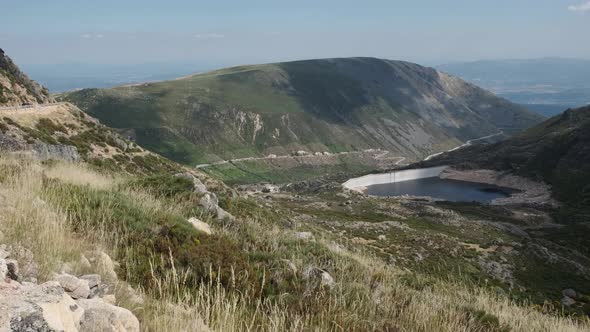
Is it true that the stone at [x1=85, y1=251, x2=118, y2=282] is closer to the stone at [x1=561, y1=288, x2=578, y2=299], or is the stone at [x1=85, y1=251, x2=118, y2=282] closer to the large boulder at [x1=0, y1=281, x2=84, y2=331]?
the large boulder at [x1=0, y1=281, x2=84, y2=331]

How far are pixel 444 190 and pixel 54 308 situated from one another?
5924 inches

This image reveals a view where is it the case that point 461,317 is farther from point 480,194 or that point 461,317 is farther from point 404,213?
point 480,194

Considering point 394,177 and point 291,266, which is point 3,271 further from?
point 394,177

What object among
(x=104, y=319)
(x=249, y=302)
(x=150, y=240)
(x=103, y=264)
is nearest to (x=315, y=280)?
(x=249, y=302)

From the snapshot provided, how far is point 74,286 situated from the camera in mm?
4367

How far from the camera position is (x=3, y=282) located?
3.38 metres

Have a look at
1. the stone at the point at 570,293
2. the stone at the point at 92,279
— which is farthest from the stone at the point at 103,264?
the stone at the point at 570,293

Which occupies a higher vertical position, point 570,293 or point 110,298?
point 110,298

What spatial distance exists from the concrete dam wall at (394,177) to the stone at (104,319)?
145882 mm

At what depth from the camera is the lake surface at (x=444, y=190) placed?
135 metres

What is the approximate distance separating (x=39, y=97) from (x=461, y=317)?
6600 cm

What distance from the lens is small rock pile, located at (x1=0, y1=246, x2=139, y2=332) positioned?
9.87 feet

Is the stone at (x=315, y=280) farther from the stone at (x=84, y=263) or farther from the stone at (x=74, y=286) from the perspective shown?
the stone at (x=74, y=286)

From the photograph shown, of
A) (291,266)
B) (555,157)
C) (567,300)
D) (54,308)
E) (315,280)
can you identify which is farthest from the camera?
(555,157)
